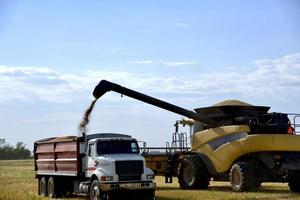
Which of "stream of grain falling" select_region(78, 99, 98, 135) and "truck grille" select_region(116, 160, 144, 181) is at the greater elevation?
A: "stream of grain falling" select_region(78, 99, 98, 135)

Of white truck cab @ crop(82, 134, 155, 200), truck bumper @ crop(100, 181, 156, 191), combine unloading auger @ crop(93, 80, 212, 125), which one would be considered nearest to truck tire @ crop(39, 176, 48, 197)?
combine unloading auger @ crop(93, 80, 212, 125)

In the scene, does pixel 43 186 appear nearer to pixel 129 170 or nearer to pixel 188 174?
pixel 188 174

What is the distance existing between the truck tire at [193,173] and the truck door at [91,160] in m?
6.07

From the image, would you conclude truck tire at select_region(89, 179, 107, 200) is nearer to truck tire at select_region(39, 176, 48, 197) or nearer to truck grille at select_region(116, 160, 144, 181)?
truck grille at select_region(116, 160, 144, 181)

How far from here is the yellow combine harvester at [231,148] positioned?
22406 mm

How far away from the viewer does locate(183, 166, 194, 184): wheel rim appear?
25.7 meters

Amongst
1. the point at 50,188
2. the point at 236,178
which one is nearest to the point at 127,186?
the point at 236,178

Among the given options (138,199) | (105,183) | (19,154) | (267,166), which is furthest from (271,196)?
(19,154)

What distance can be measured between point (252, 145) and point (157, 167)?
5.98m

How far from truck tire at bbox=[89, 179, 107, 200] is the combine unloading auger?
20.3ft

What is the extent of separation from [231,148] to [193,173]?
2.69m

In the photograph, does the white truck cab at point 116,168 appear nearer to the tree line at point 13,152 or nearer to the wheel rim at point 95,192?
the wheel rim at point 95,192

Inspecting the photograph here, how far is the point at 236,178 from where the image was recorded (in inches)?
906

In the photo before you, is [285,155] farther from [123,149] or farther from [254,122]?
[123,149]
